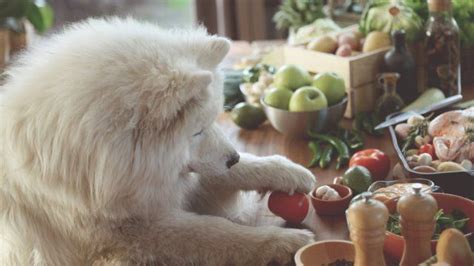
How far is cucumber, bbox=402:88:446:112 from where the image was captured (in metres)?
1.74

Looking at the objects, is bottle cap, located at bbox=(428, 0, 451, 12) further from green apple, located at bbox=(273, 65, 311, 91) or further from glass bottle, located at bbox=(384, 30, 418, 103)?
green apple, located at bbox=(273, 65, 311, 91)

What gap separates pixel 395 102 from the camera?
1.78 metres

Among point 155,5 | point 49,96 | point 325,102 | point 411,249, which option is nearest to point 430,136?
point 325,102

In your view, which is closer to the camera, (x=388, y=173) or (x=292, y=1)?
(x=388, y=173)

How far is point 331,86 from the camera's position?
174 cm

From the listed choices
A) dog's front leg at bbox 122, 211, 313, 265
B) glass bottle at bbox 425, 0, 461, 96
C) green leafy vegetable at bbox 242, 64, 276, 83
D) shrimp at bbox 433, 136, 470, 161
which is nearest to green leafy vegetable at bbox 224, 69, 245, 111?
green leafy vegetable at bbox 242, 64, 276, 83

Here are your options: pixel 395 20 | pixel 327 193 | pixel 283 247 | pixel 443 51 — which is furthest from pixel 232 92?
pixel 283 247

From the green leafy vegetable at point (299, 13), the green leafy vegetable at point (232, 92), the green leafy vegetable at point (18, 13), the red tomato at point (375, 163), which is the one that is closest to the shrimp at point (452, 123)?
the red tomato at point (375, 163)

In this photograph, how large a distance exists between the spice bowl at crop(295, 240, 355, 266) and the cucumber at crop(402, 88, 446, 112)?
2.58 ft

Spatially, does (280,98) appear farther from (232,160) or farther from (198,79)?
(198,79)

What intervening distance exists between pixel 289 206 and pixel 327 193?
9cm

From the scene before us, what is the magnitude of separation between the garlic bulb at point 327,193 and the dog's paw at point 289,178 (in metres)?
0.05

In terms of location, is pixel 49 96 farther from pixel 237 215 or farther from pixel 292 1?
pixel 292 1

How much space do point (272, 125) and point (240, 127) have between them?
Answer: 0.09m
